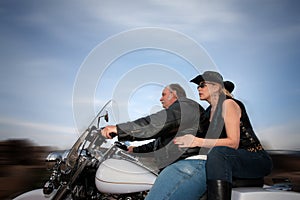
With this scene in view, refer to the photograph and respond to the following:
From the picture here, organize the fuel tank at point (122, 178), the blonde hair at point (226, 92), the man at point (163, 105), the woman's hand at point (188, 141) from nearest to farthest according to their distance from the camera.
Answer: the woman's hand at point (188, 141), the fuel tank at point (122, 178), the blonde hair at point (226, 92), the man at point (163, 105)

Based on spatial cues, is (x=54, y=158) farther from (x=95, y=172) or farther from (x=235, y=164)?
(x=235, y=164)

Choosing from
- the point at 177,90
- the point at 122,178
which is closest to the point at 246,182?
the point at 122,178

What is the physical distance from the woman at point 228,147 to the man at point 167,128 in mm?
128

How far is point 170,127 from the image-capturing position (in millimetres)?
2713

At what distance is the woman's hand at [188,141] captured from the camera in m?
2.62

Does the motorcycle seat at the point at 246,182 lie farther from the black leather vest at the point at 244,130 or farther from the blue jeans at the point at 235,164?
the black leather vest at the point at 244,130

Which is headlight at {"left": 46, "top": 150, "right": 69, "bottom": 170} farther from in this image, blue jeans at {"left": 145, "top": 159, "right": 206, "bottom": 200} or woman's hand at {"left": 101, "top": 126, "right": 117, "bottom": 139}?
blue jeans at {"left": 145, "top": 159, "right": 206, "bottom": 200}

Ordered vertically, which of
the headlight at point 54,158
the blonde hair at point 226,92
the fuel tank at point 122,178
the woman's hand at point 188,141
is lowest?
the fuel tank at point 122,178

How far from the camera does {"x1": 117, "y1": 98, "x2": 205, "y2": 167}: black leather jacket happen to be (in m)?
2.67

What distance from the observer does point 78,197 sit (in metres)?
2.91

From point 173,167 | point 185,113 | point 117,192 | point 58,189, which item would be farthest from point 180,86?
point 58,189

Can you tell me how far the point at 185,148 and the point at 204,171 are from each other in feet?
0.70

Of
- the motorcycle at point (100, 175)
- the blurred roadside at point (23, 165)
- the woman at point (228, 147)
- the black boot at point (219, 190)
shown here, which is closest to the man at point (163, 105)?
the woman at point (228, 147)

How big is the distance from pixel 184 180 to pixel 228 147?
0.39 meters
